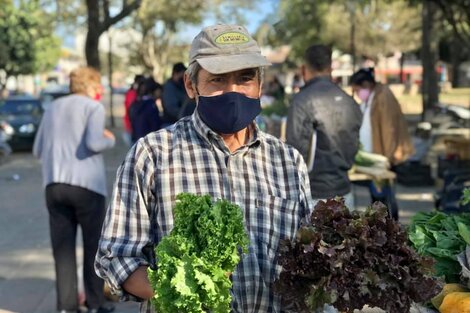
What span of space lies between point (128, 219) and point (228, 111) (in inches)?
17.6

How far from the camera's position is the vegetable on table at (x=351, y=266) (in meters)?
1.88

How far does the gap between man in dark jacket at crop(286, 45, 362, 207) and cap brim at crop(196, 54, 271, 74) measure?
2.93 meters

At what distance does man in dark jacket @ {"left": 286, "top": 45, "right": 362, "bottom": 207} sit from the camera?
5113 mm

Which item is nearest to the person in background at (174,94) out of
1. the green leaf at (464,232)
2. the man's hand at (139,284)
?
the green leaf at (464,232)

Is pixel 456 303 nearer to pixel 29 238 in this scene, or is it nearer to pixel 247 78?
pixel 247 78

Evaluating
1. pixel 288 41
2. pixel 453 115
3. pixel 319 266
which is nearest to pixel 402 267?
pixel 319 266

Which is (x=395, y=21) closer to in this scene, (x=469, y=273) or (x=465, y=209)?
(x=465, y=209)

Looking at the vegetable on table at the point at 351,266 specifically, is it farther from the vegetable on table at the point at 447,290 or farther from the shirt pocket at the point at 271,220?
the vegetable on table at the point at 447,290

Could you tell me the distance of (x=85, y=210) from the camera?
5535mm

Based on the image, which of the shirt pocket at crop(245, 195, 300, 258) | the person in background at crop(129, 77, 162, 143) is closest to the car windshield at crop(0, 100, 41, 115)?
the person in background at crop(129, 77, 162, 143)

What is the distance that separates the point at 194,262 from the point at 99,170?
13.3 feet

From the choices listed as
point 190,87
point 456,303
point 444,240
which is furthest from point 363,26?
point 190,87

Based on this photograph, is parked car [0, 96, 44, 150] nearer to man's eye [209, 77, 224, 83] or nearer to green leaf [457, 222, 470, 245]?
green leaf [457, 222, 470, 245]

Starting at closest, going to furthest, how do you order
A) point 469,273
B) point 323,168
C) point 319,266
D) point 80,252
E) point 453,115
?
point 319,266
point 469,273
point 323,168
point 80,252
point 453,115
